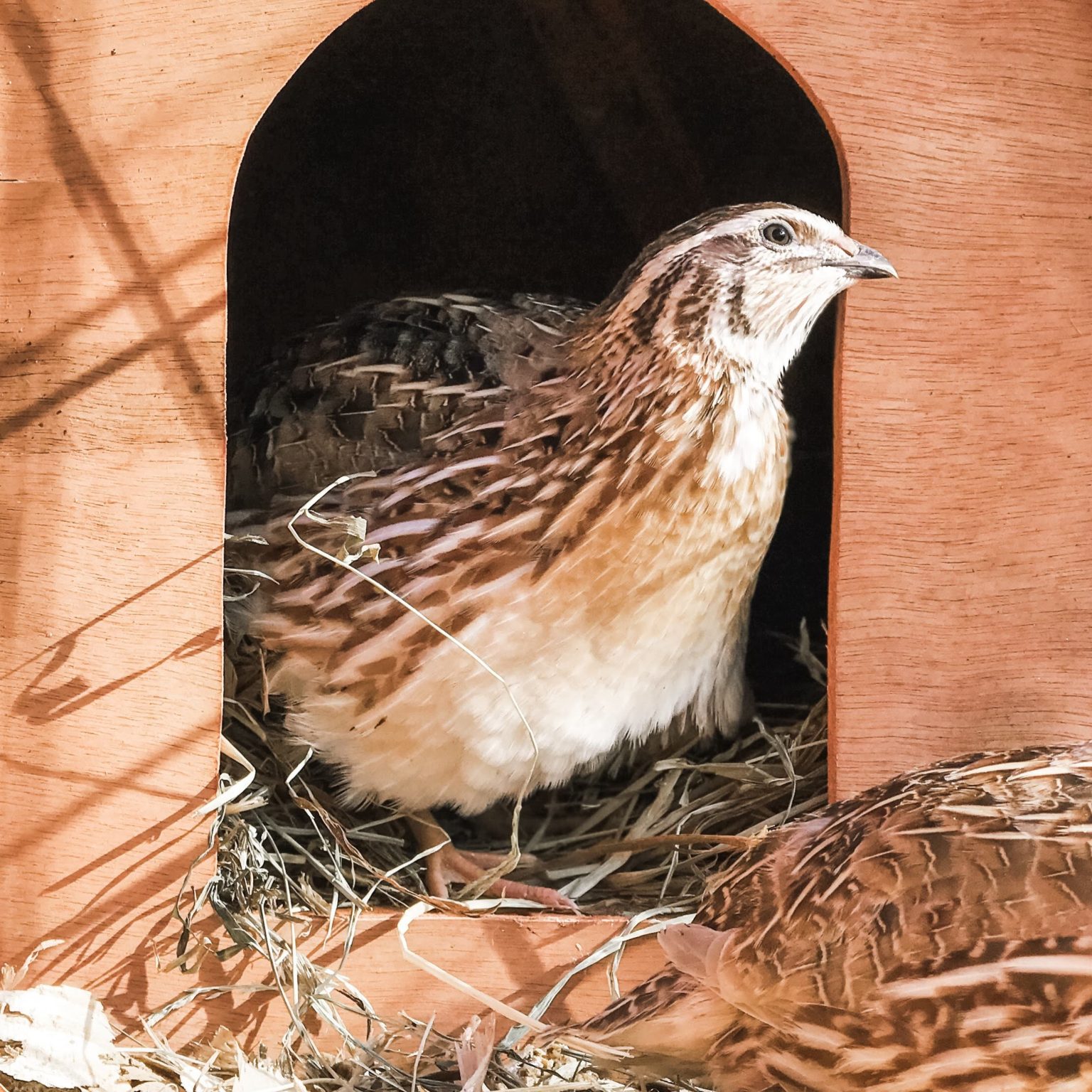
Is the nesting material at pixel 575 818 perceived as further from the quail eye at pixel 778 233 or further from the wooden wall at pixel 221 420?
the quail eye at pixel 778 233

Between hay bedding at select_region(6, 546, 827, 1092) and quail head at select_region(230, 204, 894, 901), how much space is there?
11 cm

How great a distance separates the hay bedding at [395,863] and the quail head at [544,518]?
0.36 ft

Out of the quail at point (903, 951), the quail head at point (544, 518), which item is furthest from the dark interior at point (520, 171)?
the quail at point (903, 951)

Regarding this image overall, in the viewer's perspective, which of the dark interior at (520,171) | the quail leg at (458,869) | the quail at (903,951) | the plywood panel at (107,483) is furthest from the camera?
the dark interior at (520,171)

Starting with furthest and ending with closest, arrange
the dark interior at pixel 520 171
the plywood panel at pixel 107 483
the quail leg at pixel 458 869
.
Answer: the dark interior at pixel 520 171 → the quail leg at pixel 458 869 → the plywood panel at pixel 107 483

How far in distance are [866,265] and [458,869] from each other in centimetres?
104

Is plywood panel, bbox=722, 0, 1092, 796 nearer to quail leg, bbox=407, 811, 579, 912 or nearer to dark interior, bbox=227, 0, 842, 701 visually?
quail leg, bbox=407, 811, 579, 912

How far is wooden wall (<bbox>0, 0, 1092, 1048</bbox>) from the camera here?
4.51ft

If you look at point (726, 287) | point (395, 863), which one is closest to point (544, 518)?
point (726, 287)

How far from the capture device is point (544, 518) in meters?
1.53

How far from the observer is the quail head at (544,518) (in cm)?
152

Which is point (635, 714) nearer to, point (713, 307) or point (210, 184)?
point (713, 307)

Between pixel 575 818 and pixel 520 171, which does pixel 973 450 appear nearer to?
pixel 575 818

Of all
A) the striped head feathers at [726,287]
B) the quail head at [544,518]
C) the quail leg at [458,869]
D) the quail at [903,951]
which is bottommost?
the quail leg at [458,869]
